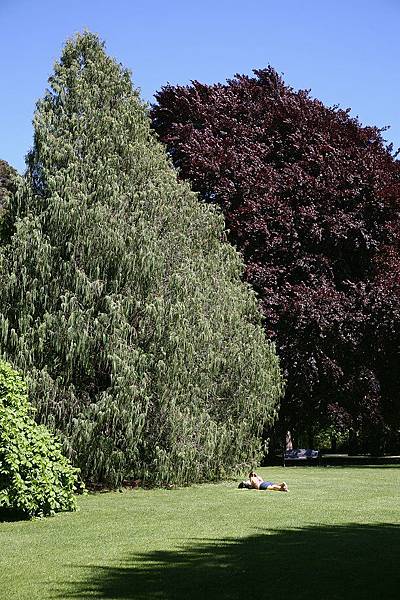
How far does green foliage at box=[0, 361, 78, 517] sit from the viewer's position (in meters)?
11.8

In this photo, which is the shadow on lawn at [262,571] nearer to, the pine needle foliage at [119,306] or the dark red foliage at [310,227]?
the pine needle foliage at [119,306]

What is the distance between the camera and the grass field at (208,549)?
6949 millimetres

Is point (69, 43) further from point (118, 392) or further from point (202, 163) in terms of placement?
point (118, 392)

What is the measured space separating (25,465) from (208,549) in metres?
4.09

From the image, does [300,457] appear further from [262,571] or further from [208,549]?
[262,571]

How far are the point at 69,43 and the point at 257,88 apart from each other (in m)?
11.8

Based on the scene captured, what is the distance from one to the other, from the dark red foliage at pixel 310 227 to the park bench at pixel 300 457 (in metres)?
4.80

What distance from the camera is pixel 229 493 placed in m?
16.0

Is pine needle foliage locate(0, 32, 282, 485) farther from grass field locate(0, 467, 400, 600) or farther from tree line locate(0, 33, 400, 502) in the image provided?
grass field locate(0, 467, 400, 600)

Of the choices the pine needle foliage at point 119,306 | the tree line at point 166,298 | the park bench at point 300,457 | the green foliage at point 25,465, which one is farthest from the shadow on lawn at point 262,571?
the park bench at point 300,457

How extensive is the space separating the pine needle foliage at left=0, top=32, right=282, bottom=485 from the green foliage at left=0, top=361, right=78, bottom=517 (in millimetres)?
3238

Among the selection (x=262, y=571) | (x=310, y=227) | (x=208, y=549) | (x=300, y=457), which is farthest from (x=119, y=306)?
(x=300, y=457)

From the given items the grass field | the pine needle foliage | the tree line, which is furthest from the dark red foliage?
the grass field

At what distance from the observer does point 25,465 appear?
11953 mm
